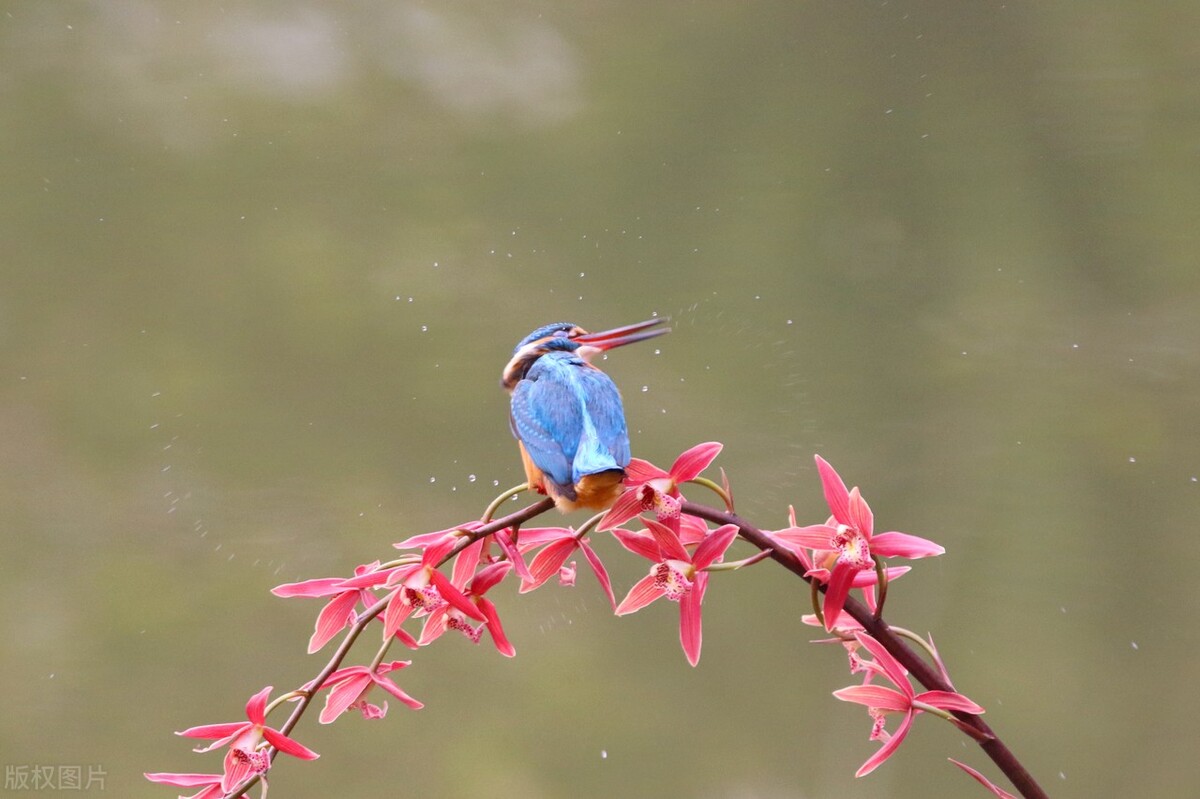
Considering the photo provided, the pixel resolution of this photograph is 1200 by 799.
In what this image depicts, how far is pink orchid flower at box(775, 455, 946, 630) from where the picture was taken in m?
0.44

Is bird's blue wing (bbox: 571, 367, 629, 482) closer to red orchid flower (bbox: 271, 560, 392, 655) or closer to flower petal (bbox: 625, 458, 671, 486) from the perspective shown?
flower petal (bbox: 625, 458, 671, 486)

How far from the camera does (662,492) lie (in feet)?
1.59

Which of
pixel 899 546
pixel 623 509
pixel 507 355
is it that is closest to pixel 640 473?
pixel 623 509

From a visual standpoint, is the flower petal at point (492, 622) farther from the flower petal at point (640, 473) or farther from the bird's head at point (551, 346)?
the bird's head at point (551, 346)

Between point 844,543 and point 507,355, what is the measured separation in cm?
80

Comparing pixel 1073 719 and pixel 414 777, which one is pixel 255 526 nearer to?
pixel 414 777

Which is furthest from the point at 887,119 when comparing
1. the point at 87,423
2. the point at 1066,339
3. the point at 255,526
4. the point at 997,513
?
the point at 87,423

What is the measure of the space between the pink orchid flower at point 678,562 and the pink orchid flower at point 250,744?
17cm

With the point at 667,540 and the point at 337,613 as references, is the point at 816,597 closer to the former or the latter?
the point at 667,540

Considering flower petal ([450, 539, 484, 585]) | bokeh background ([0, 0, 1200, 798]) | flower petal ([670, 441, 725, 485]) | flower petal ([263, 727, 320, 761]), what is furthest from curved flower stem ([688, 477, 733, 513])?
bokeh background ([0, 0, 1200, 798])

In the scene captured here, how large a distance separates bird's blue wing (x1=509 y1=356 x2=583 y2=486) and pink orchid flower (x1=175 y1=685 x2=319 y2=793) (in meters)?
0.17

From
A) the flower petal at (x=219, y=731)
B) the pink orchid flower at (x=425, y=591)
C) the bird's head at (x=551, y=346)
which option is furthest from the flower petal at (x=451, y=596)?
the bird's head at (x=551, y=346)

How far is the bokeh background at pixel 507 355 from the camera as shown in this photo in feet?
3.91

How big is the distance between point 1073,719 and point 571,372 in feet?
2.87
